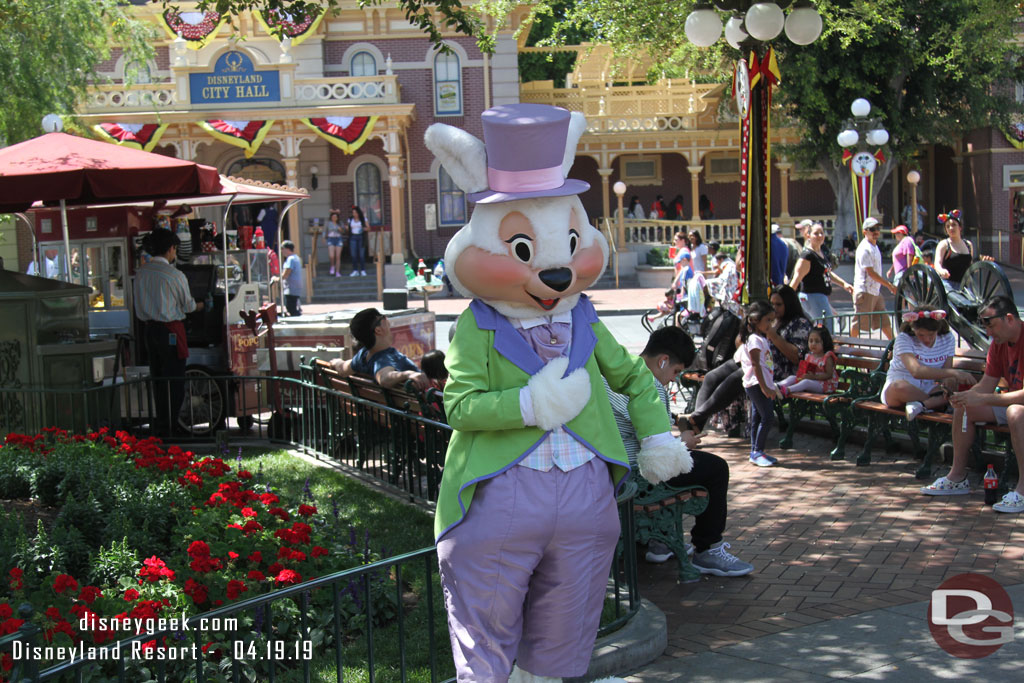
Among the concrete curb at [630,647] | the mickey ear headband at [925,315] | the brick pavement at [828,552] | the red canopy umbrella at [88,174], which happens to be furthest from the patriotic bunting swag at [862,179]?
the concrete curb at [630,647]

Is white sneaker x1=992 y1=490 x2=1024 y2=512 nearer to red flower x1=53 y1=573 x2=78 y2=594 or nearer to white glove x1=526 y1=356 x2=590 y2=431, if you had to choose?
white glove x1=526 y1=356 x2=590 y2=431

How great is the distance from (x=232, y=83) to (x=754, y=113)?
68.6 ft

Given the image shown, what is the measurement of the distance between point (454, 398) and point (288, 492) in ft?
12.4

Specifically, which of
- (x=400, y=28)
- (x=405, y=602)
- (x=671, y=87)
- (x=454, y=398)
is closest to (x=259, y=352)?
(x=405, y=602)

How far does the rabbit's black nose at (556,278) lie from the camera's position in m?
3.55

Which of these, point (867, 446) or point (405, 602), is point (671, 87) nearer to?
point (867, 446)

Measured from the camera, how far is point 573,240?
3707 mm

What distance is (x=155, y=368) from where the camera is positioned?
29.7 feet

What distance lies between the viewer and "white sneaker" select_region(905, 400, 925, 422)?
7219 millimetres

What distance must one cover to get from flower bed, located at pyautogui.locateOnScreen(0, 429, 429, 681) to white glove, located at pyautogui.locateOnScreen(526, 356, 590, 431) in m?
0.83

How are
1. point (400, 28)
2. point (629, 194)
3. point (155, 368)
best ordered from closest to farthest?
1. point (155, 368)
2. point (400, 28)
3. point (629, 194)

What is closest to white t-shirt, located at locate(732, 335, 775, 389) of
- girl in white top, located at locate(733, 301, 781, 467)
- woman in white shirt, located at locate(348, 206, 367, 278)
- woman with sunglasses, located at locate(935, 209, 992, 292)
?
girl in white top, located at locate(733, 301, 781, 467)

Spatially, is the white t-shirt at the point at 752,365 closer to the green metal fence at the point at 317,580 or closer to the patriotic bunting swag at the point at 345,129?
the green metal fence at the point at 317,580

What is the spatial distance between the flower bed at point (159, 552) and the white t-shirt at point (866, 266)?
8.80 m
